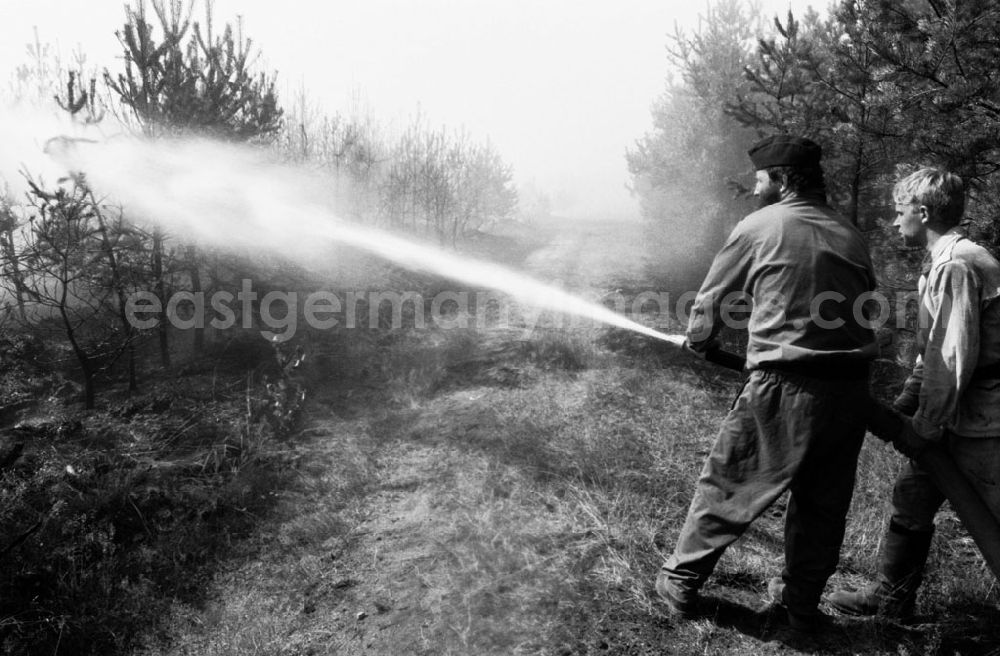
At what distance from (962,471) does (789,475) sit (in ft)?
2.51

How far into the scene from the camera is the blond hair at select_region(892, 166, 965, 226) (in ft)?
8.00

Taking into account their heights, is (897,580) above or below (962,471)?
below

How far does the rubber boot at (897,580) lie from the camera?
2660 millimetres

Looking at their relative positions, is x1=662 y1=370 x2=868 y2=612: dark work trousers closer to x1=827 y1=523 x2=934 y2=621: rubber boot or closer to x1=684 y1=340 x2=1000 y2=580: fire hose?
x1=684 y1=340 x2=1000 y2=580: fire hose

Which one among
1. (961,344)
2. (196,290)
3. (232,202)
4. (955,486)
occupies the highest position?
(232,202)

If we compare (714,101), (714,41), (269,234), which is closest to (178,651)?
(269,234)

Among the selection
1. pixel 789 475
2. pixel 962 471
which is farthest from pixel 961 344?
pixel 789 475

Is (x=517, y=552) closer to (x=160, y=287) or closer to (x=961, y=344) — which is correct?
(x=961, y=344)

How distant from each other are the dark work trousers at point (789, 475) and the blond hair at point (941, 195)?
2.70 ft

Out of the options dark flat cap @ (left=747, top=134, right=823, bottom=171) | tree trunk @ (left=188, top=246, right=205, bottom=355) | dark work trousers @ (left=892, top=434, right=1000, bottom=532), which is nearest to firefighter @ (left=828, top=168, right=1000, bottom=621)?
dark work trousers @ (left=892, top=434, right=1000, bottom=532)

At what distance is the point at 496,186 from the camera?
28781 millimetres

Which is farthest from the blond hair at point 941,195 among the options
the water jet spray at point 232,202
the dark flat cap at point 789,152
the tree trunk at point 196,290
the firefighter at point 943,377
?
the tree trunk at point 196,290

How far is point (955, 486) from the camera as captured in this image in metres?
2.45

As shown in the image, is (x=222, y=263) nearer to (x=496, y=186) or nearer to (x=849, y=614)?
(x=849, y=614)
